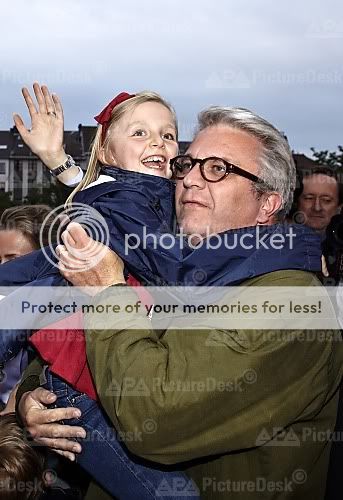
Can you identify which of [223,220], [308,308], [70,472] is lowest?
[70,472]

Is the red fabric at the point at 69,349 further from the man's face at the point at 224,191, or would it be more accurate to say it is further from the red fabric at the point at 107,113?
the red fabric at the point at 107,113

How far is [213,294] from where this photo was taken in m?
2.15

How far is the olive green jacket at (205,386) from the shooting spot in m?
1.92

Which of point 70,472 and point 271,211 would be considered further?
point 70,472

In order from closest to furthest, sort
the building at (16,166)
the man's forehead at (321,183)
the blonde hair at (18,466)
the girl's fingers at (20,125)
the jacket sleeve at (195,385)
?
the jacket sleeve at (195,385) → the blonde hair at (18,466) → the girl's fingers at (20,125) → the man's forehead at (321,183) → the building at (16,166)

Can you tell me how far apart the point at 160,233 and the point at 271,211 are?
39 centimetres

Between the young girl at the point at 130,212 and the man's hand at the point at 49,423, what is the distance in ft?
0.10

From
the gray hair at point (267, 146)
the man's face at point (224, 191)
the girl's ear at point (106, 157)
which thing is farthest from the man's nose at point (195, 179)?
the girl's ear at point (106, 157)

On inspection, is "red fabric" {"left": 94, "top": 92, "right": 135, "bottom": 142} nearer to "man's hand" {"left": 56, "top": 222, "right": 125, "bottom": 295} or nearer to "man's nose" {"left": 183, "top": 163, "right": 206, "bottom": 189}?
"man's nose" {"left": 183, "top": 163, "right": 206, "bottom": 189}

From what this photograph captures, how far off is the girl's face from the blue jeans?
1133mm

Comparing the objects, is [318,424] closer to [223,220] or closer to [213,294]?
[213,294]

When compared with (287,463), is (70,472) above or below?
below

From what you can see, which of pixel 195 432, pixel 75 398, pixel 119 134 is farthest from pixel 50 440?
pixel 119 134

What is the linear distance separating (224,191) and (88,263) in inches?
20.9
